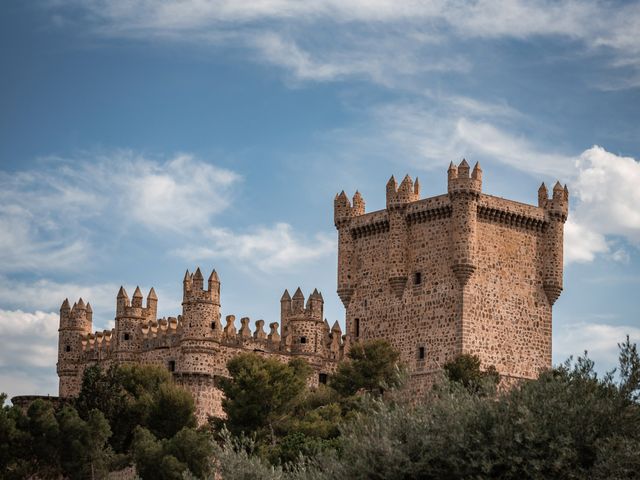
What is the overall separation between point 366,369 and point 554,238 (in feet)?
35.2

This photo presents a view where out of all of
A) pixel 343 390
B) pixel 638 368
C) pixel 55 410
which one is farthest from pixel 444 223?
pixel 638 368

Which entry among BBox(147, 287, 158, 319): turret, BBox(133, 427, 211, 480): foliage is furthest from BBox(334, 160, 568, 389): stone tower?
BBox(133, 427, 211, 480): foliage

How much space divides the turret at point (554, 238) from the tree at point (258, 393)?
12450mm

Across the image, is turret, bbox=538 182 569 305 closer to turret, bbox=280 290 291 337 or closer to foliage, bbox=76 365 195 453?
turret, bbox=280 290 291 337

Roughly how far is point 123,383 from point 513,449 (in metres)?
31.4

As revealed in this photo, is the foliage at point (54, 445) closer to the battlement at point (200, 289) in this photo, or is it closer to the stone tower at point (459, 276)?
the battlement at point (200, 289)

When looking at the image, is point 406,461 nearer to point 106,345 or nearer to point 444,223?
point 444,223

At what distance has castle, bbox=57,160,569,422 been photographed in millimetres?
58969

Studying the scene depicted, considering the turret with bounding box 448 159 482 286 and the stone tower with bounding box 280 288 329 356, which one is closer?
the turret with bounding box 448 159 482 286

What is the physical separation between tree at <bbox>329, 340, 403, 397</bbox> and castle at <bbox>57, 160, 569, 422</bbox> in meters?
1.22

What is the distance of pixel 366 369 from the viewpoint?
59.1 metres

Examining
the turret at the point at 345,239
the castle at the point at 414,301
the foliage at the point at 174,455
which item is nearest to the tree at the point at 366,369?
the castle at the point at 414,301

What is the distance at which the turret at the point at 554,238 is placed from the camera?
61.7 meters

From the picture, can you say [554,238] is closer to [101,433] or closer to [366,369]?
[366,369]
